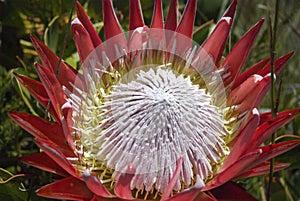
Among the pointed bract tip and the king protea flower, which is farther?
the pointed bract tip

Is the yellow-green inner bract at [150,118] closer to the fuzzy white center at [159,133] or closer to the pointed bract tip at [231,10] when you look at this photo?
the fuzzy white center at [159,133]

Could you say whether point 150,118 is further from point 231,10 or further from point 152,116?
point 231,10

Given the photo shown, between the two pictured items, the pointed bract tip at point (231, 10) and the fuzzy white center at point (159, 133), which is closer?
the fuzzy white center at point (159, 133)

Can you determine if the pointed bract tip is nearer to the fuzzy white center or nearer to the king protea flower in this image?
the king protea flower

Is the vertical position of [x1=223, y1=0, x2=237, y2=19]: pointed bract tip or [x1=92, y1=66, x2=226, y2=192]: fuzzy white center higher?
[x1=223, y1=0, x2=237, y2=19]: pointed bract tip

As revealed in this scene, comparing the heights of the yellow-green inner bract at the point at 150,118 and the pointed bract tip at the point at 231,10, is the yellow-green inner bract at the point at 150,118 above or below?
below

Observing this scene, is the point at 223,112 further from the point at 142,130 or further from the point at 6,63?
the point at 6,63

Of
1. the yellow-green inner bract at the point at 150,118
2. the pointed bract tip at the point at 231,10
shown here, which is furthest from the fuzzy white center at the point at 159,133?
the pointed bract tip at the point at 231,10

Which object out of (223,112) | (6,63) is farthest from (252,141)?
(6,63)

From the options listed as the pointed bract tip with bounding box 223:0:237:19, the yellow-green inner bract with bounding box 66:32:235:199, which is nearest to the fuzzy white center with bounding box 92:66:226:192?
the yellow-green inner bract with bounding box 66:32:235:199
